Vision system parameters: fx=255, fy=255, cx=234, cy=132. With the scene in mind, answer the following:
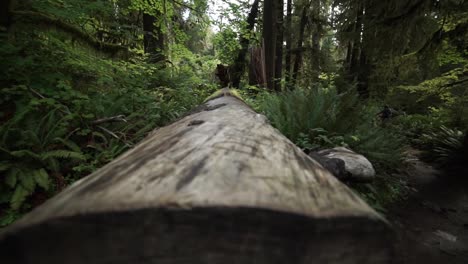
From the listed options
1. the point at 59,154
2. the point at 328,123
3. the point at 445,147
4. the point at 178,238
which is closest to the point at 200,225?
the point at 178,238

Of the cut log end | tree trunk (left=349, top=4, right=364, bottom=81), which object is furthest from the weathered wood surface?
tree trunk (left=349, top=4, right=364, bottom=81)

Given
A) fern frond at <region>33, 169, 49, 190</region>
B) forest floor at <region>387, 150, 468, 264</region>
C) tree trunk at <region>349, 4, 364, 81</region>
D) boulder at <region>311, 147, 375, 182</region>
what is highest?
tree trunk at <region>349, 4, 364, 81</region>

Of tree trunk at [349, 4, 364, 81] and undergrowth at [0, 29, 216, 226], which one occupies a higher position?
tree trunk at [349, 4, 364, 81]

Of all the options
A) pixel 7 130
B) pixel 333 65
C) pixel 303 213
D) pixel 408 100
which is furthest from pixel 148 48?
pixel 408 100

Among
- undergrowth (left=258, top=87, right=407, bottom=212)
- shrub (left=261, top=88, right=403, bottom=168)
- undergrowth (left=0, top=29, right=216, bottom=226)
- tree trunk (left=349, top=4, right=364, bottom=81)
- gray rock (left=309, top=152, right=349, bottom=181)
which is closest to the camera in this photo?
undergrowth (left=0, top=29, right=216, bottom=226)

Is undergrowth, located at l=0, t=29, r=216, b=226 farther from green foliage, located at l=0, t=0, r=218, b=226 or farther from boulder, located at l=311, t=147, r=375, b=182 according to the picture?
boulder, located at l=311, t=147, r=375, b=182

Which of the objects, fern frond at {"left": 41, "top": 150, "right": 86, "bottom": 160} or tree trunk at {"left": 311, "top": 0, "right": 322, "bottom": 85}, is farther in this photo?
tree trunk at {"left": 311, "top": 0, "right": 322, "bottom": 85}

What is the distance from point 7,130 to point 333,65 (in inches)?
665

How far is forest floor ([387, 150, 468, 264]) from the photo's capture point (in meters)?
2.98

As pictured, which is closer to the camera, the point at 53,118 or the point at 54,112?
the point at 53,118

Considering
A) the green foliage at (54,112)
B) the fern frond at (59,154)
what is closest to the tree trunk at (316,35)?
the green foliage at (54,112)

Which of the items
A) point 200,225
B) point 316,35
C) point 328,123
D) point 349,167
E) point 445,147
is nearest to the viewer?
point 200,225

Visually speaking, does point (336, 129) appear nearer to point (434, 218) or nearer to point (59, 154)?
point (434, 218)

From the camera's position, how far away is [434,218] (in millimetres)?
3916
